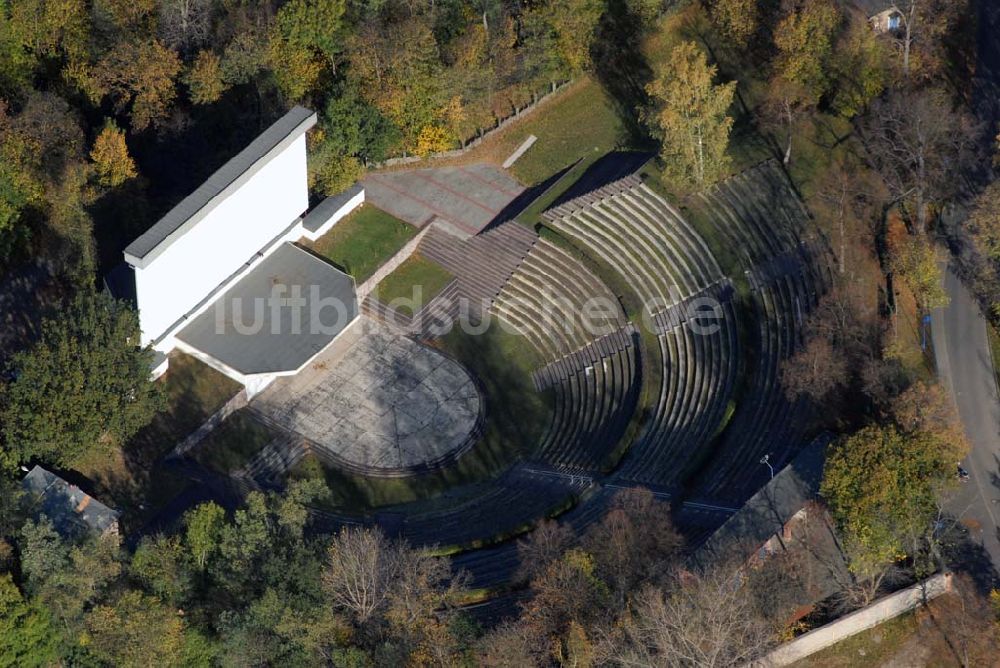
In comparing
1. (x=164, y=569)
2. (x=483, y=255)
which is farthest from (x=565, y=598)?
(x=483, y=255)

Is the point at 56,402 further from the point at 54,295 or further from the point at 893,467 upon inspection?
the point at 893,467

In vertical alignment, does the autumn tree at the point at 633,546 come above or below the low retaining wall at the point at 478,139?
below

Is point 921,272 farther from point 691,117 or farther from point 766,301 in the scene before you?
point 691,117

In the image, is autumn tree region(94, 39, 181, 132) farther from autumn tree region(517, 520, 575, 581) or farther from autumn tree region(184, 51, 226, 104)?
autumn tree region(517, 520, 575, 581)

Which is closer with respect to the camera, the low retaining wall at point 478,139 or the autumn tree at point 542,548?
the autumn tree at point 542,548

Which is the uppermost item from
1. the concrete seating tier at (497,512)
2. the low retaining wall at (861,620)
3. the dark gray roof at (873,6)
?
the dark gray roof at (873,6)

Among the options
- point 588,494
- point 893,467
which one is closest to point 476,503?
point 588,494

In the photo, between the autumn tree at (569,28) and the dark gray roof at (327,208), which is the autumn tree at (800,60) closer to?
the autumn tree at (569,28)

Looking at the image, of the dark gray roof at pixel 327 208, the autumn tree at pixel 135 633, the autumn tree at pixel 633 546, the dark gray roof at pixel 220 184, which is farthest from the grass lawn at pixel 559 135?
the autumn tree at pixel 135 633
